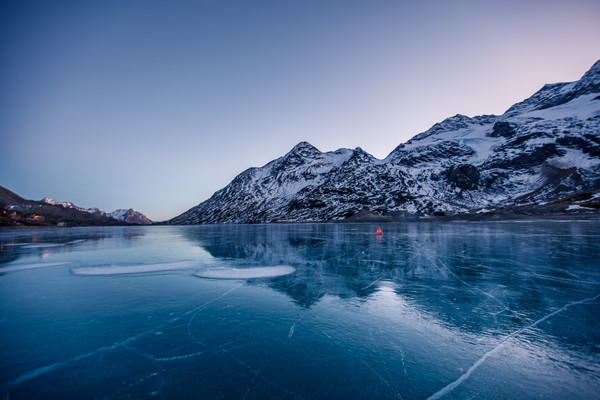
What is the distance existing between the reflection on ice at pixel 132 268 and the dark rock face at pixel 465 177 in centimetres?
20234

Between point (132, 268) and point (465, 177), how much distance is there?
213 meters

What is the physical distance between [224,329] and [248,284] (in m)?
5.55

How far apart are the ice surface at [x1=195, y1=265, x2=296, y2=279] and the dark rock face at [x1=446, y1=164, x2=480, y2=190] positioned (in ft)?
654

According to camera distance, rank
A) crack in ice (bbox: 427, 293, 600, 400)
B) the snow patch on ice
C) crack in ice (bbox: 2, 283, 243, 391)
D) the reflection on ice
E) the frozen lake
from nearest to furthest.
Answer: crack in ice (bbox: 427, 293, 600, 400)
the frozen lake
crack in ice (bbox: 2, 283, 243, 391)
the reflection on ice
the snow patch on ice

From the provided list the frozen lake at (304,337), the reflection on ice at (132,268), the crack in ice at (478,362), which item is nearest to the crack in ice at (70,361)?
the frozen lake at (304,337)

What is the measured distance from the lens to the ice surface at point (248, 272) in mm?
15258

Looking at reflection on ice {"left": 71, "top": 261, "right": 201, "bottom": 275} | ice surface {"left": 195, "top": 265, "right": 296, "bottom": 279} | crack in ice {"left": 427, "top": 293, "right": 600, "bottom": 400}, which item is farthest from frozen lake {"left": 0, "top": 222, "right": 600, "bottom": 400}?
reflection on ice {"left": 71, "top": 261, "right": 201, "bottom": 275}

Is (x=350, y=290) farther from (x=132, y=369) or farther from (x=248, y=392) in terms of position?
(x=132, y=369)

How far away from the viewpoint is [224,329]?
793cm

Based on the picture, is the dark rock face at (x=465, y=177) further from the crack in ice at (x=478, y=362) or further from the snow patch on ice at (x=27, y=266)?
the snow patch on ice at (x=27, y=266)

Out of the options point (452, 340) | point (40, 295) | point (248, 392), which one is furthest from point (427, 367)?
point (40, 295)

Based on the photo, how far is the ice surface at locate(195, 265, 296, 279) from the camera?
15.3 m

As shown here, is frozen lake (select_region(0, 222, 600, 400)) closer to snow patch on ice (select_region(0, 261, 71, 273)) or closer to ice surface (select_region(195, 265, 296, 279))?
ice surface (select_region(195, 265, 296, 279))

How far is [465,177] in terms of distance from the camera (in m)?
185
